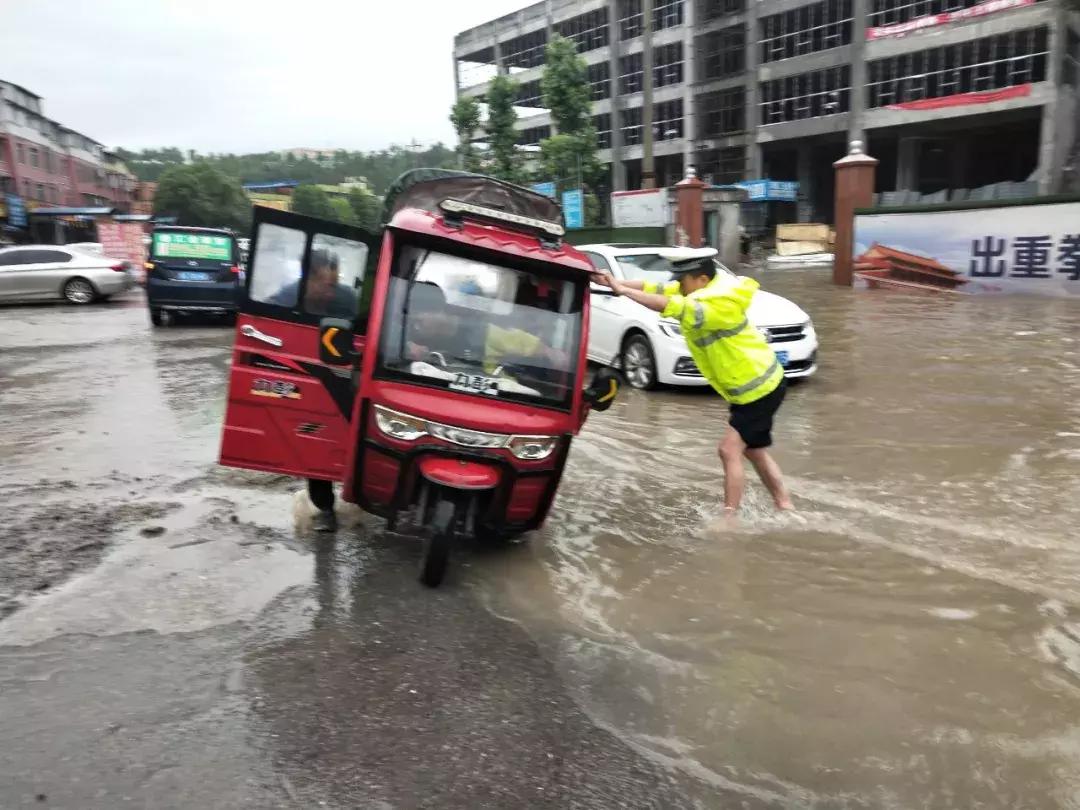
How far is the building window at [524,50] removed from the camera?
59.7 m

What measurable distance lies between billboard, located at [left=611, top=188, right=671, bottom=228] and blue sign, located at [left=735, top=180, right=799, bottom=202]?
17750 mm

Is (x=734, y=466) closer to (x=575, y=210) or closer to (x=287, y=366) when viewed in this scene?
(x=287, y=366)

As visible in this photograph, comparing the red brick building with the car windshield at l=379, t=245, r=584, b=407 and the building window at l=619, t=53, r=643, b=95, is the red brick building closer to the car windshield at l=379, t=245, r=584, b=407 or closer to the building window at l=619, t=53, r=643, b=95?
the building window at l=619, t=53, r=643, b=95

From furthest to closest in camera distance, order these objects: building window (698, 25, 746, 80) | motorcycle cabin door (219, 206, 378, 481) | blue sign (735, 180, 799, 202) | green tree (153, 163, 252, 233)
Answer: green tree (153, 163, 252, 233) < building window (698, 25, 746, 80) < blue sign (735, 180, 799, 202) < motorcycle cabin door (219, 206, 378, 481)

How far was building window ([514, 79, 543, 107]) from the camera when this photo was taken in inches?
2405

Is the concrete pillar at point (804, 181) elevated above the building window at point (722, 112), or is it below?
below

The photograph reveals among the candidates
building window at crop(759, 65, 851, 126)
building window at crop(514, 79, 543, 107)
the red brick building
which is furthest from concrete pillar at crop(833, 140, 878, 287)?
the red brick building

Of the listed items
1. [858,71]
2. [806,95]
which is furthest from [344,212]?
[858,71]

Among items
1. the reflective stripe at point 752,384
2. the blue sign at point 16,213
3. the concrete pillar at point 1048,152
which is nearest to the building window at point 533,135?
the blue sign at point 16,213

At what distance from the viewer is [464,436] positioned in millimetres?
4230

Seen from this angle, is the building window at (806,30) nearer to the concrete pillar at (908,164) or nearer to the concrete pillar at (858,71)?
the concrete pillar at (858,71)

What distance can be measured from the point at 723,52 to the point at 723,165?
5.79 m

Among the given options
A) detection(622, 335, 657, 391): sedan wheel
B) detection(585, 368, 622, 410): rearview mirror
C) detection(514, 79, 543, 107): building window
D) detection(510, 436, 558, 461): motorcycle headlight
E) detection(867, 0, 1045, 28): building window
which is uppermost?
detection(514, 79, 543, 107): building window

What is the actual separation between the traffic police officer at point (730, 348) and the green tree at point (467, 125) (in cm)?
4901
